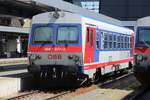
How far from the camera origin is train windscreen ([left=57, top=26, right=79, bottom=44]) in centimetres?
1755

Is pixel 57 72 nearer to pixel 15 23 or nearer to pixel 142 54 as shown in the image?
pixel 142 54

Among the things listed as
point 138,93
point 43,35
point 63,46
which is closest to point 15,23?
point 43,35

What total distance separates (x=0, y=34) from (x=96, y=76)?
108 ft

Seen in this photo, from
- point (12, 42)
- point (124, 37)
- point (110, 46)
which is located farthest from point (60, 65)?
point (12, 42)

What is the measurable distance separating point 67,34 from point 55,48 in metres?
0.72

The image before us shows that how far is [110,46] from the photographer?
846 inches

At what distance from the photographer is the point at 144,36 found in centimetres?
1756

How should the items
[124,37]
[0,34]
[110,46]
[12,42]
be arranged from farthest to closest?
1. [12,42]
2. [0,34]
3. [124,37]
4. [110,46]

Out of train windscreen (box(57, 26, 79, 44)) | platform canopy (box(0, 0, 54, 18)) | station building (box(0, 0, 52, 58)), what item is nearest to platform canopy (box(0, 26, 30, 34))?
station building (box(0, 0, 52, 58))

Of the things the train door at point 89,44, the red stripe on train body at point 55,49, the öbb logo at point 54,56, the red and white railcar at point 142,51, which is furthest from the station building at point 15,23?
the red and white railcar at point 142,51

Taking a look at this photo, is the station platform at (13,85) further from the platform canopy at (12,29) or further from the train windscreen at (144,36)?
the platform canopy at (12,29)

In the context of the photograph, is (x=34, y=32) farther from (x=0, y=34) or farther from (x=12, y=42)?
(x=12, y=42)

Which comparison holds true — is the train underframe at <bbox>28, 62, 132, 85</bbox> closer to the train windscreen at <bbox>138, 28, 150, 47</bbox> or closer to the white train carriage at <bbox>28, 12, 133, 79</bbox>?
the white train carriage at <bbox>28, 12, 133, 79</bbox>

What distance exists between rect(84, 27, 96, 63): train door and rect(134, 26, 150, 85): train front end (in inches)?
75.1
